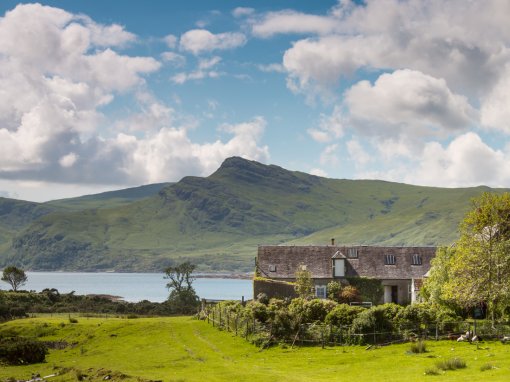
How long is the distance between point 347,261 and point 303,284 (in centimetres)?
1095

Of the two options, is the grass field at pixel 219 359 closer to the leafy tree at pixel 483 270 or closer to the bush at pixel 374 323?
the bush at pixel 374 323

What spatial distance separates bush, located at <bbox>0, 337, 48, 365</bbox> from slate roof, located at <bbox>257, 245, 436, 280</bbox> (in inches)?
1589

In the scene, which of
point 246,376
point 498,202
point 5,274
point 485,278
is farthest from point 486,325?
point 5,274

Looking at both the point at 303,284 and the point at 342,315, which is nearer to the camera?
the point at 342,315

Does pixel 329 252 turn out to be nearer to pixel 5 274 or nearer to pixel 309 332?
pixel 309 332

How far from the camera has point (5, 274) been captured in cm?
14550

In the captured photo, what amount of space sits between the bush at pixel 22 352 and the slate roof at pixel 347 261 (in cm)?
4035

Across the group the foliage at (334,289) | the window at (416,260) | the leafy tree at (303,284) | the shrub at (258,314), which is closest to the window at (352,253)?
the foliage at (334,289)

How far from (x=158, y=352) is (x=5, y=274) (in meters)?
99.7

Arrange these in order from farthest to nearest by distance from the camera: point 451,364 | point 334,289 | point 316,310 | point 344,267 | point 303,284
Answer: point 344,267 < point 334,289 < point 303,284 < point 316,310 < point 451,364

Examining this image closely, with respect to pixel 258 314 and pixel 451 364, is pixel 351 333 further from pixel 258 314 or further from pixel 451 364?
pixel 451 364

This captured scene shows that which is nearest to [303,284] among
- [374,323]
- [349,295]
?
[349,295]

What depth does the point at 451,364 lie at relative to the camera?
39281 millimetres

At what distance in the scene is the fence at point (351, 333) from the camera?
53.3 metres
